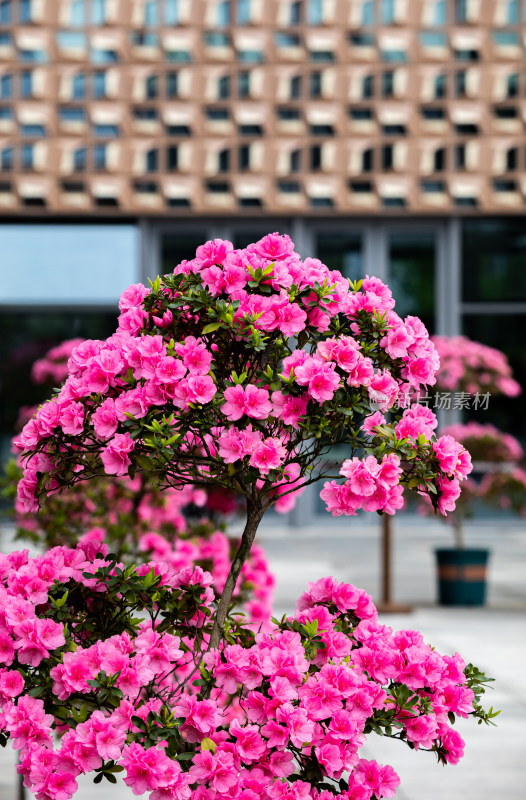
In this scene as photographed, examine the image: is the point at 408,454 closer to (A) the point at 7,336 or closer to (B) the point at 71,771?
(B) the point at 71,771

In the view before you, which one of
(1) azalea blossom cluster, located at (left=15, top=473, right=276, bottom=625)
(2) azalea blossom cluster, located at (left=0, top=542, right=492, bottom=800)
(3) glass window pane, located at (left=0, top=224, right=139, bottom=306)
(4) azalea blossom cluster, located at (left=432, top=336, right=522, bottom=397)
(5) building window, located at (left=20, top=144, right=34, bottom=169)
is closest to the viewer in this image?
(2) azalea blossom cluster, located at (left=0, top=542, right=492, bottom=800)

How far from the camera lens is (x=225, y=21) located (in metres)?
18.0

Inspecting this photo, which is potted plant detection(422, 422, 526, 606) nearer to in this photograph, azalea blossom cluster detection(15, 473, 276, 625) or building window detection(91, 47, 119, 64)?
azalea blossom cluster detection(15, 473, 276, 625)

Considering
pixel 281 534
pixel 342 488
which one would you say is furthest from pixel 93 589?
pixel 281 534

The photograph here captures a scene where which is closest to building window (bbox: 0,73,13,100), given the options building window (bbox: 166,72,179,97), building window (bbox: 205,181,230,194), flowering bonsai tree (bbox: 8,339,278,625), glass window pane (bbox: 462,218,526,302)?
building window (bbox: 166,72,179,97)

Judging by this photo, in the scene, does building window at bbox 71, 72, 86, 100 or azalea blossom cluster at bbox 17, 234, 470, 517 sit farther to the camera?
building window at bbox 71, 72, 86, 100

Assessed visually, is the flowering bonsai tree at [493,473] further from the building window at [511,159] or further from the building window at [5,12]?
the building window at [5,12]

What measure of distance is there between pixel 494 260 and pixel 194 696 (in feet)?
53.9

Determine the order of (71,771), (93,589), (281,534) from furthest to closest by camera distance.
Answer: (281,534), (93,589), (71,771)

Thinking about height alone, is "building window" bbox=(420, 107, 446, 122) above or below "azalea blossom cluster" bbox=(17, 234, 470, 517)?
above

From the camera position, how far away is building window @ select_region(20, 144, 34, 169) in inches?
693

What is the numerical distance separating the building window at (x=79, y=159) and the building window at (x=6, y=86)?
1.31 meters

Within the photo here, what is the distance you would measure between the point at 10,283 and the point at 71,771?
1598cm

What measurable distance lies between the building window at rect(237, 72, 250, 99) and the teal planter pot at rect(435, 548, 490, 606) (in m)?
9.78
